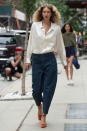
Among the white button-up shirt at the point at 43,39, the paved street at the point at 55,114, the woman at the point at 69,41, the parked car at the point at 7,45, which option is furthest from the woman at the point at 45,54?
the parked car at the point at 7,45

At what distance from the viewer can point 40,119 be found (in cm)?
750

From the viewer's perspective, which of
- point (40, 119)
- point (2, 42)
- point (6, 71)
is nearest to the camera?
point (40, 119)

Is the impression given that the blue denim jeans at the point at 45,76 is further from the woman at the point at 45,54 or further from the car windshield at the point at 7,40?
the car windshield at the point at 7,40

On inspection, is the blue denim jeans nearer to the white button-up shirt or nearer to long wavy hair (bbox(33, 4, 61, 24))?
the white button-up shirt

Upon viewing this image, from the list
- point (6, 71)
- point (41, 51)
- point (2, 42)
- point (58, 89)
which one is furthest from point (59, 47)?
point (2, 42)

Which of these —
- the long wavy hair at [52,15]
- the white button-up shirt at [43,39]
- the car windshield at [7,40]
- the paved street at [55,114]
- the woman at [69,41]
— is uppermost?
the long wavy hair at [52,15]

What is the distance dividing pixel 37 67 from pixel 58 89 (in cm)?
480

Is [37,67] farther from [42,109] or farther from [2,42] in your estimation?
[2,42]

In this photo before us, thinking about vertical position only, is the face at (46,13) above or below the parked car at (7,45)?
above

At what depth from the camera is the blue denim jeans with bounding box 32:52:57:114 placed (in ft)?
23.1

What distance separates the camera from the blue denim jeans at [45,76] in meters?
7.04

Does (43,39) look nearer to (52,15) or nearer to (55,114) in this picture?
(52,15)

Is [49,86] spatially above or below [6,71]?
above

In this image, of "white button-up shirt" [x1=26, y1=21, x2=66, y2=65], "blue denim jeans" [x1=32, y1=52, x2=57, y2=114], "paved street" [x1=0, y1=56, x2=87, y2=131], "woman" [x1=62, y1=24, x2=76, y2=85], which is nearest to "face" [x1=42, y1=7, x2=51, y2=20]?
"white button-up shirt" [x1=26, y1=21, x2=66, y2=65]
